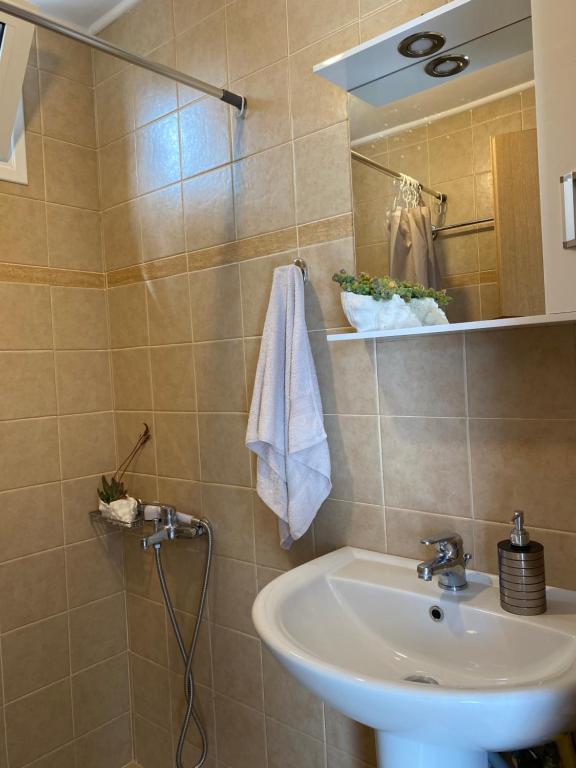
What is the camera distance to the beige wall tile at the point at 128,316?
2.07 metres

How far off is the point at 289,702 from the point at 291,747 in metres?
0.13

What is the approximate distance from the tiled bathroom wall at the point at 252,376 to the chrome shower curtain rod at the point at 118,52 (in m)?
0.09

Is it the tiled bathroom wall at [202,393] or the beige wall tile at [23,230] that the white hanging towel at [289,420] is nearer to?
the tiled bathroom wall at [202,393]

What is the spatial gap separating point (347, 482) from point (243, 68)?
4.16 ft

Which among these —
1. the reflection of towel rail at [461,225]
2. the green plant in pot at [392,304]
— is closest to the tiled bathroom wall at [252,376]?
the green plant in pot at [392,304]

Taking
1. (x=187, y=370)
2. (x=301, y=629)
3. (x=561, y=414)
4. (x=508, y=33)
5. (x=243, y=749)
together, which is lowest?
(x=243, y=749)

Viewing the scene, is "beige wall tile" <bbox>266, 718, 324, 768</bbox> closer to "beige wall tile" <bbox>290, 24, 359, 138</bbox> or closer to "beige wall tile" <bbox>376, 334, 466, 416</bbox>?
"beige wall tile" <bbox>376, 334, 466, 416</bbox>

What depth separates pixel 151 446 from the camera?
2.08 metres

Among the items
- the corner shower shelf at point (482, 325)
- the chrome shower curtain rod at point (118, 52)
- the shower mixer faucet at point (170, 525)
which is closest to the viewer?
the corner shower shelf at point (482, 325)

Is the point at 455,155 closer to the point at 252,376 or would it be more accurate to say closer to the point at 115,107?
the point at 252,376

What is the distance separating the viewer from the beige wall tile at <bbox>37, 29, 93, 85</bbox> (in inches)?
80.3

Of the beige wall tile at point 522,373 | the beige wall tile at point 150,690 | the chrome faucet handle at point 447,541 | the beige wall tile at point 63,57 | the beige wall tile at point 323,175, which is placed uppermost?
the beige wall tile at point 63,57

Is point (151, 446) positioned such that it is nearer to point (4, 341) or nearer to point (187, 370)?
point (187, 370)

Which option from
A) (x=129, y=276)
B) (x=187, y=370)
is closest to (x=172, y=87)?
(x=129, y=276)
